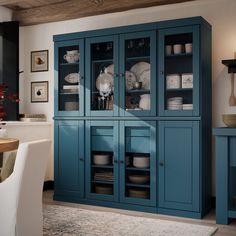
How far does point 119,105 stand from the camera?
13.2 ft

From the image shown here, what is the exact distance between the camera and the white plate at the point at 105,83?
163 inches

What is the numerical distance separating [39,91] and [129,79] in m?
1.68

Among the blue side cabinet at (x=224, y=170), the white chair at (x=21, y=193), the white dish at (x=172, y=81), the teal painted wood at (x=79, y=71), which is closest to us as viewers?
the white chair at (x=21, y=193)

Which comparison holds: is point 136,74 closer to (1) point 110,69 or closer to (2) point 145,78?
(2) point 145,78

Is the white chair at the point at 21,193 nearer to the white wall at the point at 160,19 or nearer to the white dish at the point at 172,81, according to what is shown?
the white dish at the point at 172,81

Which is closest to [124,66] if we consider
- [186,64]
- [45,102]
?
[186,64]

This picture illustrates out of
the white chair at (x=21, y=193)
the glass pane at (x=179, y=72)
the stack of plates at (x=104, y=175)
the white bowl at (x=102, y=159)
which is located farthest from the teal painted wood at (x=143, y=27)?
the white chair at (x=21, y=193)

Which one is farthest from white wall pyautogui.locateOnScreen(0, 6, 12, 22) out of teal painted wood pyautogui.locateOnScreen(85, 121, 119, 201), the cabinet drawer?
the cabinet drawer

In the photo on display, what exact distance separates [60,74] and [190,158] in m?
1.88

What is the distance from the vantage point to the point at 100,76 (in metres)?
4.18

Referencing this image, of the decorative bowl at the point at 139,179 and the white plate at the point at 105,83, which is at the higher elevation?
the white plate at the point at 105,83

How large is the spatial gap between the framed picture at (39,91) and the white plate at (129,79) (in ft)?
5.09

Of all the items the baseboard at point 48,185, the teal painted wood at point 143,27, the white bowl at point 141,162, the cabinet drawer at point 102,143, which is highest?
the teal painted wood at point 143,27

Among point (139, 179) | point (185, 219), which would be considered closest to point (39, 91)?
point (139, 179)
